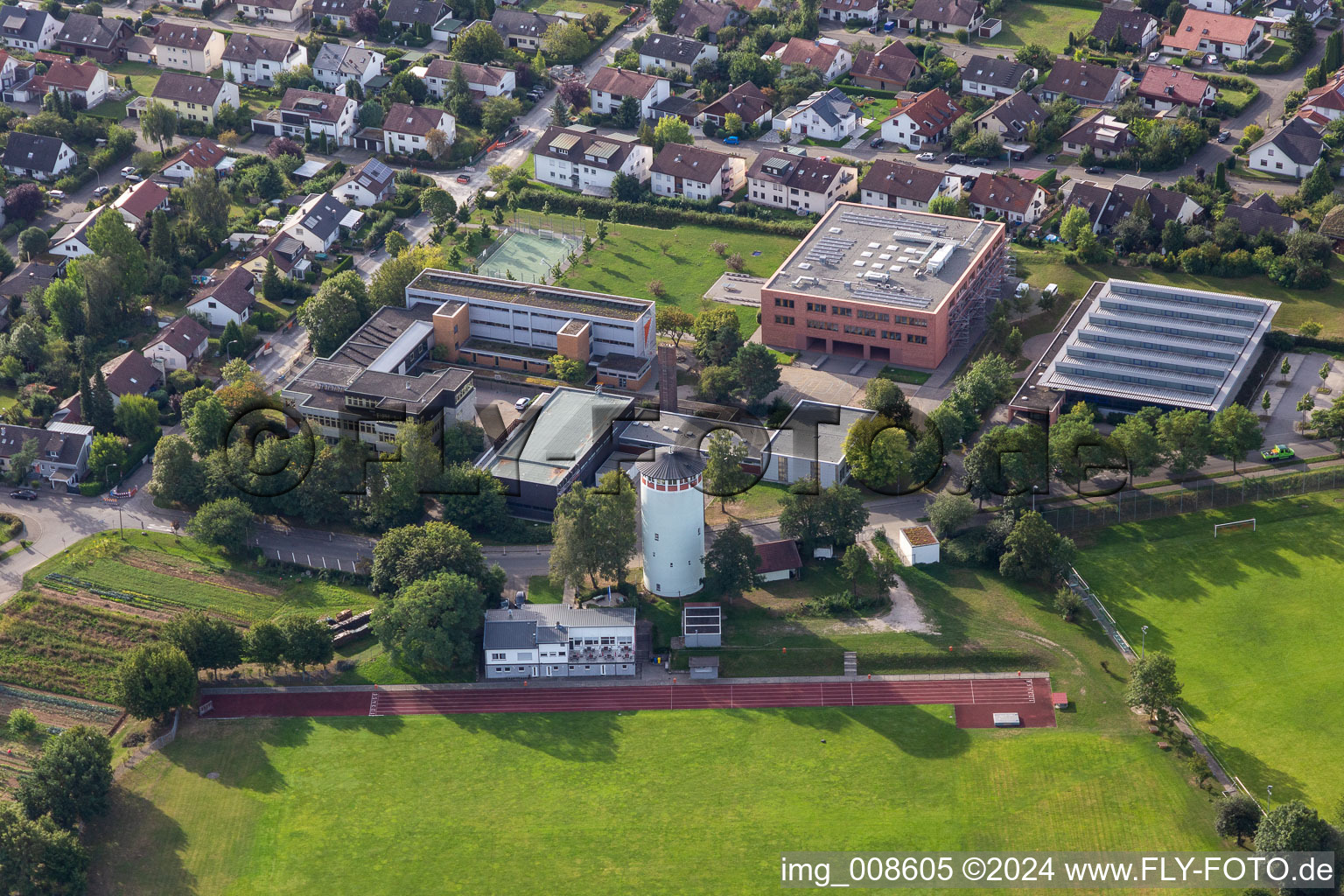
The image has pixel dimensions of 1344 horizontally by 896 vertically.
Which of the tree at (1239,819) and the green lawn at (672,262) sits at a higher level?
the green lawn at (672,262)

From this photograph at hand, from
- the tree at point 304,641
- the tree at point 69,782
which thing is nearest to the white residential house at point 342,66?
the tree at point 304,641

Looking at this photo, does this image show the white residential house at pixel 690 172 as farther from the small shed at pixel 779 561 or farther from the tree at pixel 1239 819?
the tree at pixel 1239 819

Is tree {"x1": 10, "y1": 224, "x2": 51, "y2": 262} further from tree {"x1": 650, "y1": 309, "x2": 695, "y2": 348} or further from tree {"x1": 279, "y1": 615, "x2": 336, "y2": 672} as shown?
tree {"x1": 279, "y1": 615, "x2": 336, "y2": 672}

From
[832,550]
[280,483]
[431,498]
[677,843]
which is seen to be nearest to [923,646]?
[832,550]

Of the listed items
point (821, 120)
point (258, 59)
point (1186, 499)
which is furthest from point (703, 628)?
point (258, 59)

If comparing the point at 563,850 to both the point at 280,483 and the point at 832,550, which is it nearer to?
the point at 832,550

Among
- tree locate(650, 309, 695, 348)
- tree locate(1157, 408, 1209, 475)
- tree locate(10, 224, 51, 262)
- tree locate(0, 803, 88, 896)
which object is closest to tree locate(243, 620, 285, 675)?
tree locate(0, 803, 88, 896)

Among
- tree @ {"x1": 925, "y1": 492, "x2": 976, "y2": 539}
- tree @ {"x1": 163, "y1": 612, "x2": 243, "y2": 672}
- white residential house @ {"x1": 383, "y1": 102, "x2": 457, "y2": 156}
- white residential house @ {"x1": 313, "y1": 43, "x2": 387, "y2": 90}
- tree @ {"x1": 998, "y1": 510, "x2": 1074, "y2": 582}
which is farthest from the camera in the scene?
white residential house @ {"x1": 313, "y1": 43, "x2": 387, "y2": 90}
